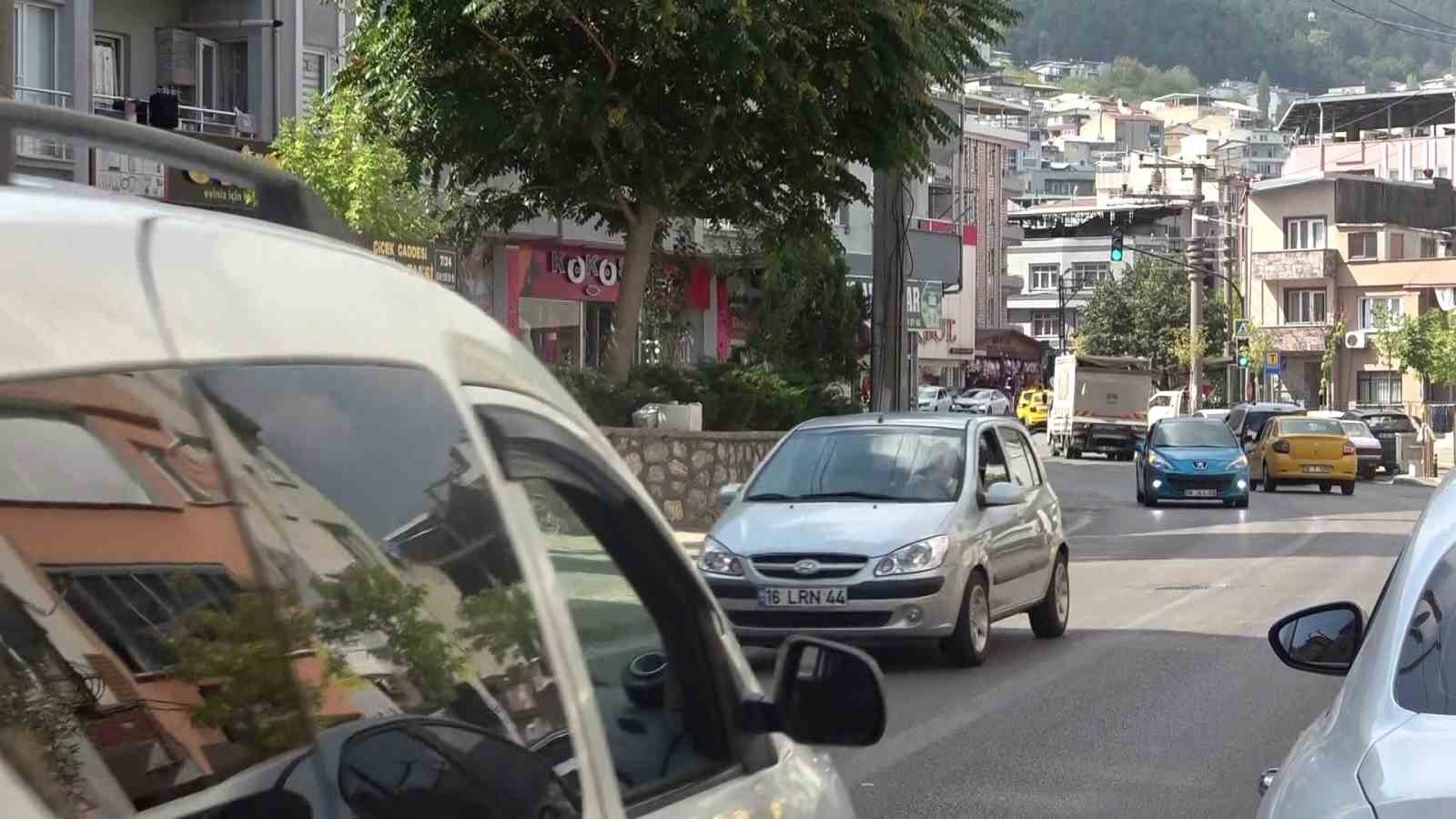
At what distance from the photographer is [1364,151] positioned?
111938 mm

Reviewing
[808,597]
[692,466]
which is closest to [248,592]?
[808,597]

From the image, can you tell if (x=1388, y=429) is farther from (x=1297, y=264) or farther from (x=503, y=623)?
(x=503, y=623)

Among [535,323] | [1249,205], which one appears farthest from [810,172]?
[1249,205]

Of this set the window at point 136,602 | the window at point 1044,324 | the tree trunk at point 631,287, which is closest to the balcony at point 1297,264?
the window at point 1044,324

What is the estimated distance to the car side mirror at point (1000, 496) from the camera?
1324 centimetres

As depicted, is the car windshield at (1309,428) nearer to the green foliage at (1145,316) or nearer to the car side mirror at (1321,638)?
the car side mirror at (1321,638)

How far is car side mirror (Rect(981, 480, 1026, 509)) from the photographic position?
13242 millimetres

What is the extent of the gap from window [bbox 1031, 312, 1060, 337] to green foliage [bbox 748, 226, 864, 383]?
94.3m

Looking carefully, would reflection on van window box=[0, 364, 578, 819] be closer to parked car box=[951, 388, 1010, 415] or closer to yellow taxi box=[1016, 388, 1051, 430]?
parked car box=[951, 388, 1010, 415]

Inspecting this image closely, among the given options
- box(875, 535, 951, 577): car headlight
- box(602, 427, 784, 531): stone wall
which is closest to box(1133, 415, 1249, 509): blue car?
box(602, 427, 784, 531): stone wall

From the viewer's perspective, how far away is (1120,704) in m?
11.2

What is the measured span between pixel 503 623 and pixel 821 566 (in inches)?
391

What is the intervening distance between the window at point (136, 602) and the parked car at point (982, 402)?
72234 millimetres

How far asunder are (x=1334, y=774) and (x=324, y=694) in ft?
6.72
